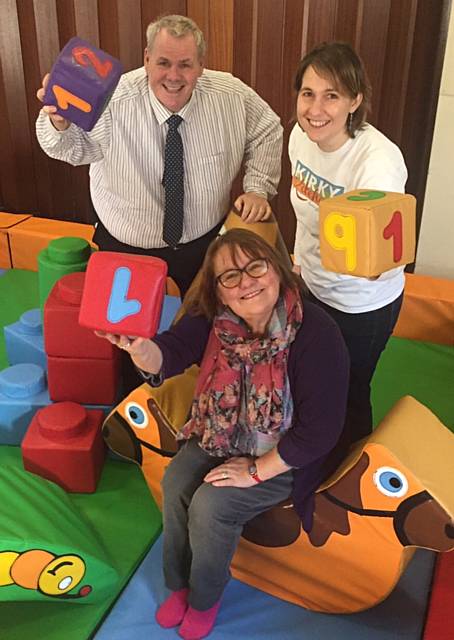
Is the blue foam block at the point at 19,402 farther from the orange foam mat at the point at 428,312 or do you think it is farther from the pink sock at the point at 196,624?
the orange foam mat at the point at 428,312

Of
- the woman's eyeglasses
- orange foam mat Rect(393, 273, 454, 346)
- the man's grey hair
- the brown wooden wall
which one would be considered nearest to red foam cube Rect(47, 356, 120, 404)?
the woman's eyeglasses

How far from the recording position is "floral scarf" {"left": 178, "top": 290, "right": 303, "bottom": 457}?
130 centimetres

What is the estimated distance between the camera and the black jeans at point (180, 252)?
1.97 meters

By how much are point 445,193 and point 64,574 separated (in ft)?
6.73

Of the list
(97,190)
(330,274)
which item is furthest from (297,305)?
(97,190)

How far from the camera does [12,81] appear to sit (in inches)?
144

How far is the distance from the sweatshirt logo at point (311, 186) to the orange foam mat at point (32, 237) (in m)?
1.84

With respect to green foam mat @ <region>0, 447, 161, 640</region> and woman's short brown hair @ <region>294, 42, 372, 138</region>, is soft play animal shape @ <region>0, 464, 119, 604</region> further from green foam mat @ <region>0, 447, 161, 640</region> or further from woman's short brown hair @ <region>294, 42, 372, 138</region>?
woman's short brown hair @ <region>294, 42, 372, 138</region>

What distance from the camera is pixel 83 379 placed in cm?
194

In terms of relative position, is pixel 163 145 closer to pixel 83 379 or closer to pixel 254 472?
pixel 83 379

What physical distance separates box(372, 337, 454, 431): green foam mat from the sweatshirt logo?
3.15ft

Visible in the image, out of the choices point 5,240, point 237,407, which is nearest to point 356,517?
point 237,407

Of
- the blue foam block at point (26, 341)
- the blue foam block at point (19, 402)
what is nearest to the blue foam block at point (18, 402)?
the blue foam block at point (19, 402)

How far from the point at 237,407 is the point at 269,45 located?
2156 millimetres
